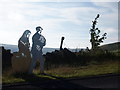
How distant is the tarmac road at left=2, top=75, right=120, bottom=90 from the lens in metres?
11.7

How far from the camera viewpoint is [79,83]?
488 inches

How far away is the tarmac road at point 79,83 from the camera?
1172 centimetres

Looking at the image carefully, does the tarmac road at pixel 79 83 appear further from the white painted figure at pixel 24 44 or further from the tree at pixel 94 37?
the tree at pixel 94 37

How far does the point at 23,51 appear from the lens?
1606cm

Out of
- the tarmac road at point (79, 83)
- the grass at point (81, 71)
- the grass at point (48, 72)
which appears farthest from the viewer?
the grass at point (81, 71)

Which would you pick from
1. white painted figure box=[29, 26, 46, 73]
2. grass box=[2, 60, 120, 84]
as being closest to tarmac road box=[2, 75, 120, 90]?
grass box=[2, 60, 120, 84]

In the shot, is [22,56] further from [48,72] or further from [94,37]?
[94,37]

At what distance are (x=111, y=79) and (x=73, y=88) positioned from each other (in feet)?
9.06

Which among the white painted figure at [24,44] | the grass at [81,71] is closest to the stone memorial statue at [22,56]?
the white painted figure at [24,44]

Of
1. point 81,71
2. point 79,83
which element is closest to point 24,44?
point 81,71

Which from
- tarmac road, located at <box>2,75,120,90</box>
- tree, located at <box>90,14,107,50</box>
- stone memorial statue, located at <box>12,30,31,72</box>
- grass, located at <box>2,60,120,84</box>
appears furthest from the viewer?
tree, located at <box>90,14,107,50</box>

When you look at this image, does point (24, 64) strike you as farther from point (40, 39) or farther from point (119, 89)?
point (119, 89)

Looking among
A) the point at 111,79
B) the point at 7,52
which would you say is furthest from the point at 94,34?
the point at 111,79

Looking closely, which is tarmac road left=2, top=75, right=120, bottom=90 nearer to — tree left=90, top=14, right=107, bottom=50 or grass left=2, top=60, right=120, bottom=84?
grass left=2, top=60, right=120, bottom=84
